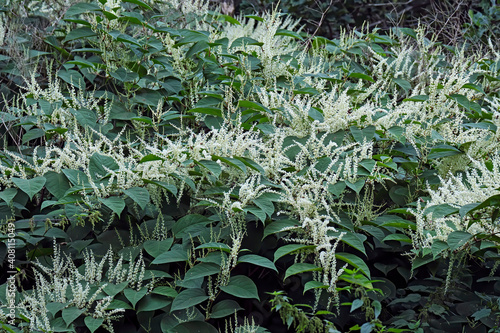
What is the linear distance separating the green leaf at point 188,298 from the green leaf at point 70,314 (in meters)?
0.39

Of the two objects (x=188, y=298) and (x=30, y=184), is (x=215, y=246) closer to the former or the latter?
(x=188, y=298)

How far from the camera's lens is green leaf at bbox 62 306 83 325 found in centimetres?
214

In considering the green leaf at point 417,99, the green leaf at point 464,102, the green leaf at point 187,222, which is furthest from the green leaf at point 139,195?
the green leaf at point 464,102

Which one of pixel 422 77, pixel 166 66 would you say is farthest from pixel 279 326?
pixel 422 77

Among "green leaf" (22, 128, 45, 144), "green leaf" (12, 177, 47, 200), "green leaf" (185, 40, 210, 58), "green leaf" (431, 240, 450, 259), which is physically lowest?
"green leaf" (22, 128, 45, 144)

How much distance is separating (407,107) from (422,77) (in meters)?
1.25

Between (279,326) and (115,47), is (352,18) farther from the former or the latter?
(279,326)

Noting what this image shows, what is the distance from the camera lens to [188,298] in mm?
2262

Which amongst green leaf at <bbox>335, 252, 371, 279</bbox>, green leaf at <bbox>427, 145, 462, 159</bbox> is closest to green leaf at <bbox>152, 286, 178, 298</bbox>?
green leaf at <bbox>335, 252, 371, 279</bbox>

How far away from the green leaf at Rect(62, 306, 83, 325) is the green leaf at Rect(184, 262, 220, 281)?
18.1 inches

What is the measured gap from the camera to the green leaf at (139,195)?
2.43 m

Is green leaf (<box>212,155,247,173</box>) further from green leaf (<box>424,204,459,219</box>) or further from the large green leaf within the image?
green leaf (<box>424,204,459,219</box>)

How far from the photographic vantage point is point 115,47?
3961 millimetres

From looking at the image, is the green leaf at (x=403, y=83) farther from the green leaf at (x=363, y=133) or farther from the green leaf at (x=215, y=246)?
the green leaf at (x=215, y=246)
